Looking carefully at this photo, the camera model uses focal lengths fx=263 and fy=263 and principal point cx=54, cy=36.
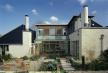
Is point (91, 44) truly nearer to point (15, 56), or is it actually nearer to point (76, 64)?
point (76, 64)

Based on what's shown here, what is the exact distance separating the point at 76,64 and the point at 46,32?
71.7 feet

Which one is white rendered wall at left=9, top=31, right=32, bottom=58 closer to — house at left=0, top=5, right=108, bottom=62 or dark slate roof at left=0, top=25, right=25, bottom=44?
house at left=0, top=5, right=108, bottom=62

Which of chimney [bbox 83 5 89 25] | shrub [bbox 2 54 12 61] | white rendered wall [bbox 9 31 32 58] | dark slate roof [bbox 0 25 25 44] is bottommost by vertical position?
shrub [bbox 2 54 12 61]

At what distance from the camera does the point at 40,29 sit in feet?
151

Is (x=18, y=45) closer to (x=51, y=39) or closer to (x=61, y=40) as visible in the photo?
(x=51, y=39)

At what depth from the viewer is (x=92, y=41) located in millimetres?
27359

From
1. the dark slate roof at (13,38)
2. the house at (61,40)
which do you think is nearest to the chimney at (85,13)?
the house at (61,40)

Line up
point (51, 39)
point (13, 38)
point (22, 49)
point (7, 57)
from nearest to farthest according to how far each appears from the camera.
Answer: point (7, 57) → point (22, 49) → point (13, 38) → point (51, 39)

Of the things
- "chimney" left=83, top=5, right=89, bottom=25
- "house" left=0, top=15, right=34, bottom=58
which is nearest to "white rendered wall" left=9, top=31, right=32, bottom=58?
"house" left=0, top=15, right=34, bottom=58

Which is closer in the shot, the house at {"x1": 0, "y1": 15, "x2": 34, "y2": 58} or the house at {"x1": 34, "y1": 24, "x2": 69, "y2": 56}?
the house at {"x1": 0, "y1": 15, "x2": 34, "y2": 58}

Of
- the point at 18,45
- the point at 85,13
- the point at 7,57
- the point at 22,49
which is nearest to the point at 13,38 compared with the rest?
the point at 18,45

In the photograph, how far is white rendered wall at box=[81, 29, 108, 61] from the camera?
27.2 meters

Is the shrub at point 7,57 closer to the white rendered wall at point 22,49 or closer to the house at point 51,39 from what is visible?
the white rendered wall at point 22,49

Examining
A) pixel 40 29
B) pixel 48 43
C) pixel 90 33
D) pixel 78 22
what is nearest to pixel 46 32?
pixel 40 29
